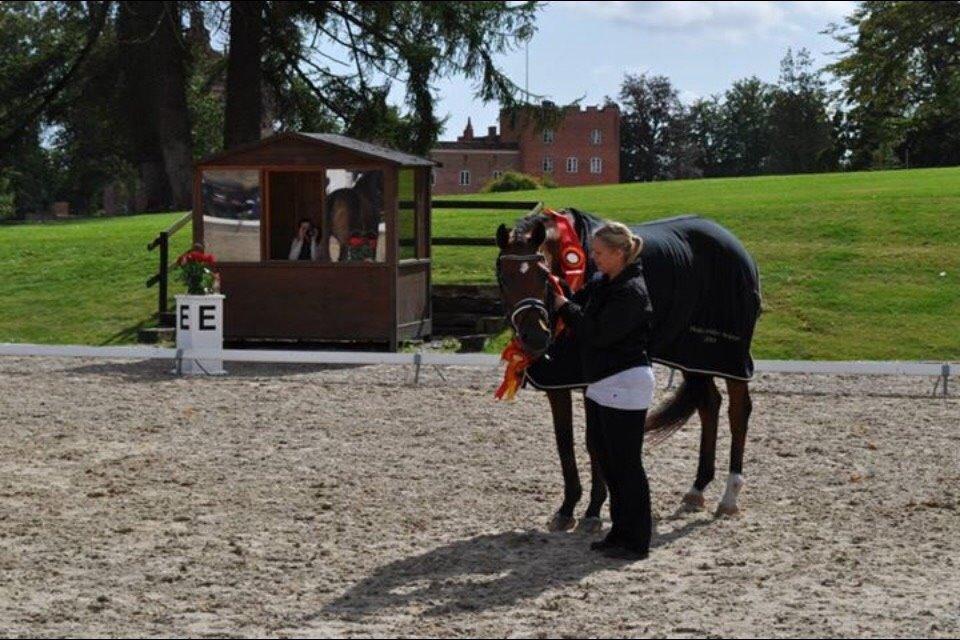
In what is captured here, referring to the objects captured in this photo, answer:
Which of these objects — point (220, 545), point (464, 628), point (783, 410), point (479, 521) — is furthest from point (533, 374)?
point (783, 410)

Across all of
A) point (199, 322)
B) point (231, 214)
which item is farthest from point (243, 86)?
point (199, 322)

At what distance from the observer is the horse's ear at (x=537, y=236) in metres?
Result: 8.09

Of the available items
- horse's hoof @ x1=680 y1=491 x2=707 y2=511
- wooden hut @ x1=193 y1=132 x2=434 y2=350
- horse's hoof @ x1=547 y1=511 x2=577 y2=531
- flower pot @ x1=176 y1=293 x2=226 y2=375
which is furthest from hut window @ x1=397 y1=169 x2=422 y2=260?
horse's hoof @ x1=547 y1=511 x2=577 y2=531

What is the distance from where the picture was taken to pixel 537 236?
8102 mm

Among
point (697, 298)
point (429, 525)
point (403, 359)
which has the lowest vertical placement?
point (429, 525)

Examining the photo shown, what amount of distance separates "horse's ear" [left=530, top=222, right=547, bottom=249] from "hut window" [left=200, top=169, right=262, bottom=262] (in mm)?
12189

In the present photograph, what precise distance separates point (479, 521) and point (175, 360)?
9.24 m

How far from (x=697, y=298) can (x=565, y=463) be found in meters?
1.27

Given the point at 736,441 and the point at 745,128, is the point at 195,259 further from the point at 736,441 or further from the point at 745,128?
the point at 745,128

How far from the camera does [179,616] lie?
6.68 meters

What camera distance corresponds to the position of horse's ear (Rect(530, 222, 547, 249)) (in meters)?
8.09

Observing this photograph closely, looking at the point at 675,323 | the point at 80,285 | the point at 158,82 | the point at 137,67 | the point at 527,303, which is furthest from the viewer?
the point at 158,82

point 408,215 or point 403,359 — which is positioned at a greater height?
point 408,215

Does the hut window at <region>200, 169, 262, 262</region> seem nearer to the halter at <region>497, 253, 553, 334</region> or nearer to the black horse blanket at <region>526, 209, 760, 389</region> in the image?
the black horse blanket at <region>526, 209, 760, 389</region>
